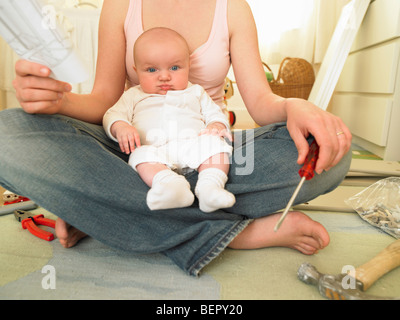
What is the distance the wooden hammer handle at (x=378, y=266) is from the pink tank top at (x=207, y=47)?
615mm

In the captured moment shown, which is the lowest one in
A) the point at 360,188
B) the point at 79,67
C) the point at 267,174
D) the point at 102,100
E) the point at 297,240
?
the point at 360,188

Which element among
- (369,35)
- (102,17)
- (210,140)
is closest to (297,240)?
(210,140)

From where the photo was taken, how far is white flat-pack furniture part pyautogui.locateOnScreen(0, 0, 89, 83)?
440 millimetres

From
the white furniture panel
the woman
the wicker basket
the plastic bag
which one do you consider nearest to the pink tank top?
the woman

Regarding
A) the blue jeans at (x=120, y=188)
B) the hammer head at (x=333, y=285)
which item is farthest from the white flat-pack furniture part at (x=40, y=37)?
the hammer head at (x=333, y=285)

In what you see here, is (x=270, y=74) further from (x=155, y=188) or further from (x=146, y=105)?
(x=155, y=188)

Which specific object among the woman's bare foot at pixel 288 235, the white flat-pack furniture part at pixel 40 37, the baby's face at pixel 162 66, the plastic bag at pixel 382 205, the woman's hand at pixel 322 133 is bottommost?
the plastic bag at pixel 382 205

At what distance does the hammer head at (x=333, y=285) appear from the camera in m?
0.52

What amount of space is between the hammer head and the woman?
108 millimetres

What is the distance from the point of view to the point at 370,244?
770 mm

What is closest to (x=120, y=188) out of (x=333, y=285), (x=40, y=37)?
(x=40, y=37)

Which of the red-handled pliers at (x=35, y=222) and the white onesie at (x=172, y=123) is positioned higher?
the white onesie at (x=172, y=123)

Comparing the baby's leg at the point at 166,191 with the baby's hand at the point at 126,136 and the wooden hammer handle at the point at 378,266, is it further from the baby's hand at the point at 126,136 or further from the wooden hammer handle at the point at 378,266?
the wooden hammer handle at the point at 378,266

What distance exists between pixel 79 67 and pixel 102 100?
1.11 ft
